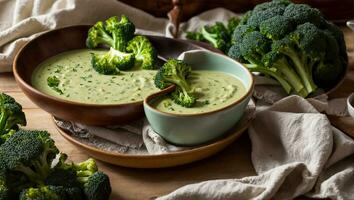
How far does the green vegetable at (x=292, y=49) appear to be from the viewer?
1.41m

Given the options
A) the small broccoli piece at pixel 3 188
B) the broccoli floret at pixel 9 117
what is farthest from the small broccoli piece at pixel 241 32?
the small broccoli piece at pixel 3 188

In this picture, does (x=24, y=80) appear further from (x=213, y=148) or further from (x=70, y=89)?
(x=213, y=148)

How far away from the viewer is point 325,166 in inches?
47.2

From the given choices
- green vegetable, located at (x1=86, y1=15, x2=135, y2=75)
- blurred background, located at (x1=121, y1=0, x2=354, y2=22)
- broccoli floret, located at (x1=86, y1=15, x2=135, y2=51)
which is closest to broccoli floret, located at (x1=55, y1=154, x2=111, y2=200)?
green vegetable, located at (x1=86, y1=15, x2=135, y2=75)

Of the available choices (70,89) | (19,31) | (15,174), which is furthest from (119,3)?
(15,174)

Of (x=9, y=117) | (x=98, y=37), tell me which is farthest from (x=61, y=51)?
(x=9, y=117)

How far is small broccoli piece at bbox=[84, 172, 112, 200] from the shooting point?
1076 millimetres

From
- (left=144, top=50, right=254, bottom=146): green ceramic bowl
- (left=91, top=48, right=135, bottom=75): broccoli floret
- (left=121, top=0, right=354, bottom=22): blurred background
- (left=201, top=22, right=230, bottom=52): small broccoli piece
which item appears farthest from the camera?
(left=121, top=0, right=354, bottom=22): blurred background

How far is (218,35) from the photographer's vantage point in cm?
166

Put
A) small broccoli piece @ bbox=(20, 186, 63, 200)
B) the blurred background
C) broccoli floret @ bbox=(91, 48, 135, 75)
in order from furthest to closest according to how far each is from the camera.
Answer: the blurred background
broccoli floret @ bbox=(91, 48, 135, 75)
small broccoli piece @ bbox=(20, 186, 63, 200)

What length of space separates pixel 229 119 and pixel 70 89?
0.35 metres

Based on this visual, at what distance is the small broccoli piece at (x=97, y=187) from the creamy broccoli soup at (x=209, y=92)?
0.20m

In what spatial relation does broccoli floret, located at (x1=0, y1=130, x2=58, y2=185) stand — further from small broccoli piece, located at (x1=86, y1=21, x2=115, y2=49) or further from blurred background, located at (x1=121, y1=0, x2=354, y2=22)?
blurred background, located at (x1=121, y1=0, x2=354, y2=22)

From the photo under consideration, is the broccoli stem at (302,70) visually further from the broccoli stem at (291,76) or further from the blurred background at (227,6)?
the blurred background at (227,6)
